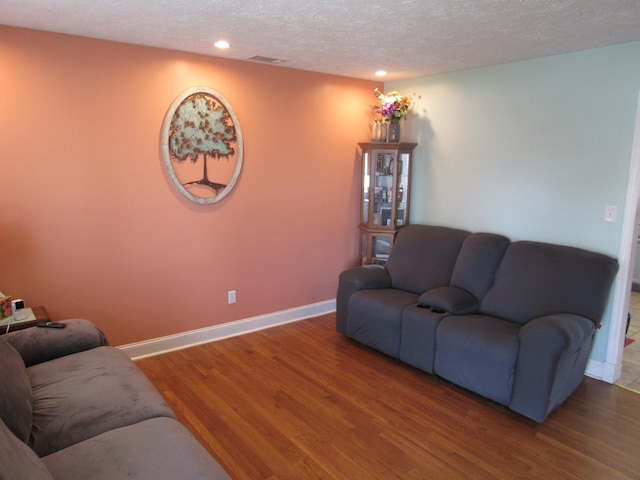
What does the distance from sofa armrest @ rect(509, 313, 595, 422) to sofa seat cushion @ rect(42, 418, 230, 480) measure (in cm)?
191

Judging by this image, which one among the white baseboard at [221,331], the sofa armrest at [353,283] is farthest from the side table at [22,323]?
the sofa armrest at [353,283]

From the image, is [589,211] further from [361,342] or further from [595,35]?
[361,342]

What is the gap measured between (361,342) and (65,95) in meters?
2.89

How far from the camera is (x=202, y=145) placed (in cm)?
352

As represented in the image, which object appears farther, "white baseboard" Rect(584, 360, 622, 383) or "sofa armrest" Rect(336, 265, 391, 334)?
"sofa armrest" Rect(336, 265, 391, 334)

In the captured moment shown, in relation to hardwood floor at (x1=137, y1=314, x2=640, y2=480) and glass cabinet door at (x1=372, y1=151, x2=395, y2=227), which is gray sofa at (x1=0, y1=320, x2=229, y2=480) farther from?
glass cabinet door at (x1=372, y1=151, x2=395, y2=227)

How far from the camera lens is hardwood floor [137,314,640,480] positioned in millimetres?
2283

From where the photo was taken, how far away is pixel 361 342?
3.70m

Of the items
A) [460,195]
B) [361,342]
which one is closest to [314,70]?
[460,195]

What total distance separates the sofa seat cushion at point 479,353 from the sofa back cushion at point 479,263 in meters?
0.32

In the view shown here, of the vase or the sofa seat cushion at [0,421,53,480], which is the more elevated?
the vase

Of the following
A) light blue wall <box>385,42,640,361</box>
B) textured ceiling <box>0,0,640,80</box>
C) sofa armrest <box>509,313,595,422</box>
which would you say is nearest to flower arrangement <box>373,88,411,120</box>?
light blue wall <box>385,42,640,361</box>

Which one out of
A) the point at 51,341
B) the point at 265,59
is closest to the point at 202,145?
the point at 265,59

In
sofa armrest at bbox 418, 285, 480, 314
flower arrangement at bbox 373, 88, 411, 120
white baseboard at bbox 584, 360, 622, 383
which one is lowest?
white baseboard at bbox 584, 360, 622, 383
